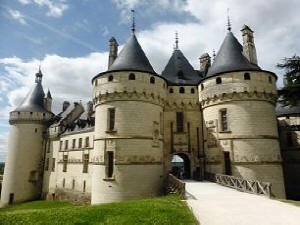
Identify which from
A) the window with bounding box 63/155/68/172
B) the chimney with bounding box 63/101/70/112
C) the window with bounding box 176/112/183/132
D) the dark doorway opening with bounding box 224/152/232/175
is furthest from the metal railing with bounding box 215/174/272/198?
the chimney with bounding box 63/101/70/112

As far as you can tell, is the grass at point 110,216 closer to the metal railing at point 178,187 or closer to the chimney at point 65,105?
the metal railing at point 178,187

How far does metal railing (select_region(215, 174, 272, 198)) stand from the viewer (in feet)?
40.4

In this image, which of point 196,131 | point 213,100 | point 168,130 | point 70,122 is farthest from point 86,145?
point 213,100

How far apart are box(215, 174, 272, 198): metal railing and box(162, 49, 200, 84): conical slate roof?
34.8 ft

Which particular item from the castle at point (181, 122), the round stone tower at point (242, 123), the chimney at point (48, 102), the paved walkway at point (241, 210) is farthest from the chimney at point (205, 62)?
the chimney at point (48, 102)

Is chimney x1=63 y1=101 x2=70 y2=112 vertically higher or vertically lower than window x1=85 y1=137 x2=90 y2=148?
higher

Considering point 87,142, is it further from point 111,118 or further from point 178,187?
point 178,187

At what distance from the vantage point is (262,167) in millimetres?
17719

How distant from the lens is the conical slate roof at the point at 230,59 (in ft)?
64.5

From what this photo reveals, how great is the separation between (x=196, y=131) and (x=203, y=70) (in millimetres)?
8797

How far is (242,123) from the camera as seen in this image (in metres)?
18.4

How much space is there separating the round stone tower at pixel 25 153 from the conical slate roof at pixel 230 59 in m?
27.8

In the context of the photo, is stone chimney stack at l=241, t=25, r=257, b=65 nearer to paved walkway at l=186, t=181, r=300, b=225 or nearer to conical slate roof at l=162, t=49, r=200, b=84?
conical slate roof at l=162, t=49, r=200, b=84

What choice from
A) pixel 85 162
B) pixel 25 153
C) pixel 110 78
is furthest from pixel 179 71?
pixel 25 153
